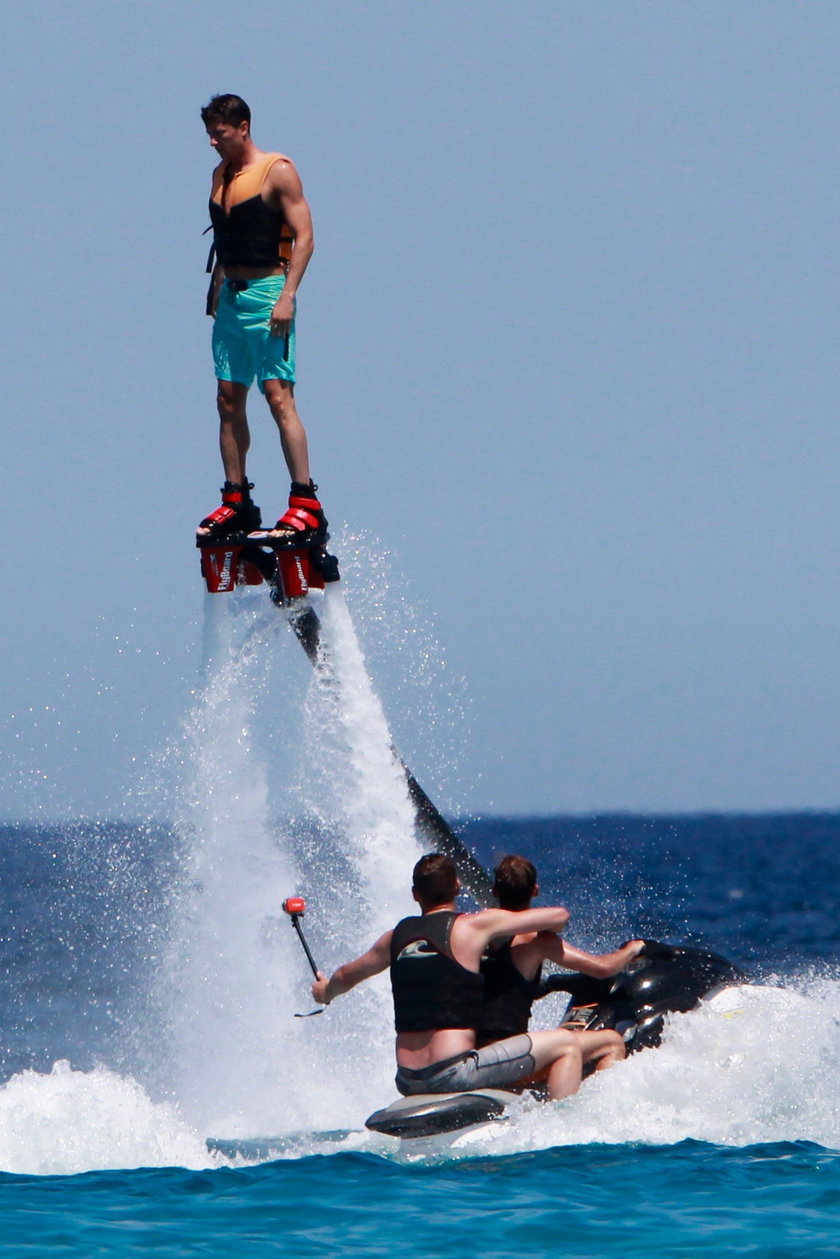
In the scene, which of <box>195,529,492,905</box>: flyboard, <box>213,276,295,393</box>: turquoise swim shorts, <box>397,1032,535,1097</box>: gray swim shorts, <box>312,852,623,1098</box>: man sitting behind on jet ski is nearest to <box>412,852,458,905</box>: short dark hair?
<box>312,852,623,1098</box>: man sitting behind on jet ski

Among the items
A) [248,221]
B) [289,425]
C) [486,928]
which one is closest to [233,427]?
[289,425]

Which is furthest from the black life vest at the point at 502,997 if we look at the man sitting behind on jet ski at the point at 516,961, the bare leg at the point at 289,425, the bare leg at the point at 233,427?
the bare leg at the point at 233,427

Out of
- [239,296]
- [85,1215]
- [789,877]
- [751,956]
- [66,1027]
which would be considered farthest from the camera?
[789,877]

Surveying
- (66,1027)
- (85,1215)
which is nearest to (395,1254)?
(85,1215)

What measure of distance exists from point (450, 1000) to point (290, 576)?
10.8 feet

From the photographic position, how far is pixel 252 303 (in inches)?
448

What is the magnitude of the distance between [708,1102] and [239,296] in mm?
5929

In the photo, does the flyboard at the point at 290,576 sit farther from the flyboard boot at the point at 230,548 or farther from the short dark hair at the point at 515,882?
the short dark hair at the point at 515,882

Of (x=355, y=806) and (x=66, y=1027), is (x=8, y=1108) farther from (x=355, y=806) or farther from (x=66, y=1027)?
(x=66, y=1027)

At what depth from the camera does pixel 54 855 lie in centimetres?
9169

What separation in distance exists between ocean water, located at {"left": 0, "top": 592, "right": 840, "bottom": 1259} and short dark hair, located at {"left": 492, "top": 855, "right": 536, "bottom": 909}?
111 centimetres

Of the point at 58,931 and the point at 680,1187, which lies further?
the point at 58,931

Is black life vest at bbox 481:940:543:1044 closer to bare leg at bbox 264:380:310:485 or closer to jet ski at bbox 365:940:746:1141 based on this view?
jet ski at bbox 365:940:746:1141

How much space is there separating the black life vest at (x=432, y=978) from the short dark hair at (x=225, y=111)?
5.30m
